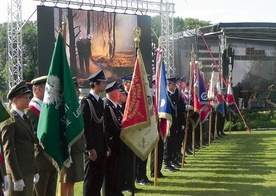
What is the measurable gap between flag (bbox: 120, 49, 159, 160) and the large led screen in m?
12.7

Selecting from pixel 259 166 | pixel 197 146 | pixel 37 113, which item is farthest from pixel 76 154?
pixel 197 146

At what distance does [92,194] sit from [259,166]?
474 centimetres

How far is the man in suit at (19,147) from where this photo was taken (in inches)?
167

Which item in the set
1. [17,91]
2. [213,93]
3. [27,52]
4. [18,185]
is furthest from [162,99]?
[27,52]

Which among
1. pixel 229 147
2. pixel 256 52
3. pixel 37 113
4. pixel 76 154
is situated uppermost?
pixel 256 52

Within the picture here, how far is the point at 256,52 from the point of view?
2036cm

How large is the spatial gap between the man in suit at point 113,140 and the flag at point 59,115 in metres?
1.42

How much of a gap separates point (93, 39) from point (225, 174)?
14079 mm

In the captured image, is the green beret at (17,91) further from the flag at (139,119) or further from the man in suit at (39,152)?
the flag at (139,119)

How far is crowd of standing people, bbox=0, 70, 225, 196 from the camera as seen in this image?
438 centimetres

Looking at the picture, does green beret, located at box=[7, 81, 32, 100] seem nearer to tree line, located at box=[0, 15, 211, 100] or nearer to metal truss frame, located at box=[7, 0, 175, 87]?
metal truss frame, located at box=[7, 0, 175, 87]

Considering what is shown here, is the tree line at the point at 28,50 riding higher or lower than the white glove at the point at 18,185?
higher

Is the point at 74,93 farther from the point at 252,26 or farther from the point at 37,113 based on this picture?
the point at 252,26

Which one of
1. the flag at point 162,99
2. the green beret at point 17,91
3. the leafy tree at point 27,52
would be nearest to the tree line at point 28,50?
the leafy tree at point 27,52
